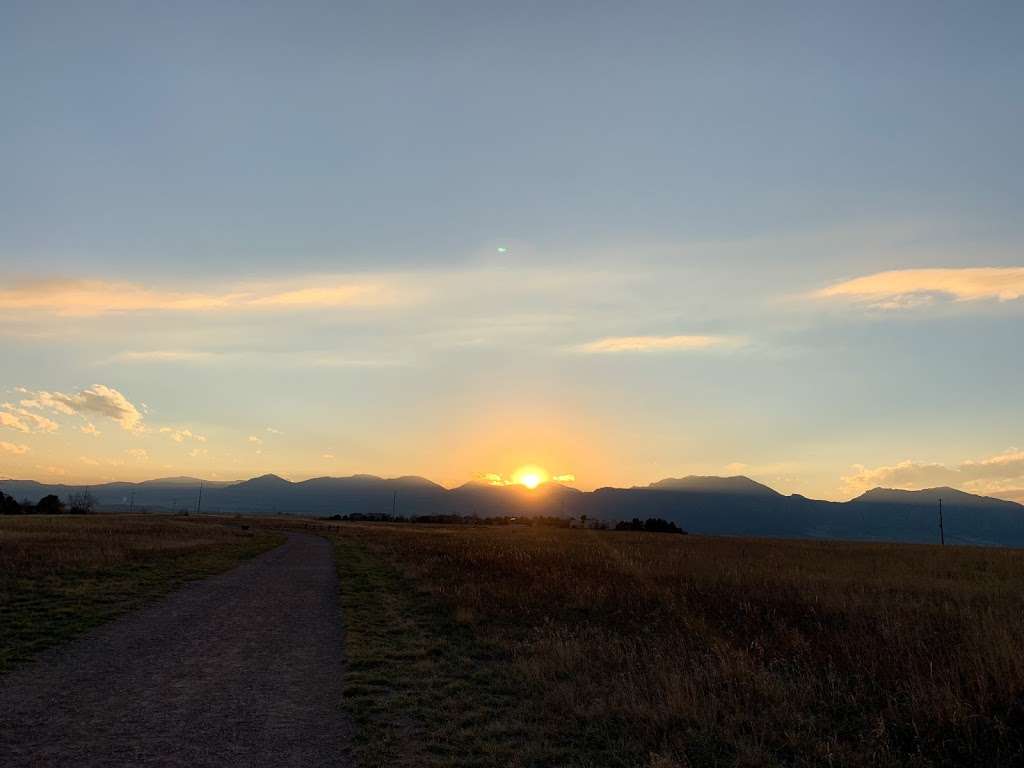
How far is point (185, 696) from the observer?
898cm

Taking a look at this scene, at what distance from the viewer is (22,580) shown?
778 inches

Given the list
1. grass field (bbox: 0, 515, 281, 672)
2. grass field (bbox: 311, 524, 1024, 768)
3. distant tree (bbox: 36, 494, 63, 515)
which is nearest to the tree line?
distant tree (bbox: 36, 494, 63, 515)

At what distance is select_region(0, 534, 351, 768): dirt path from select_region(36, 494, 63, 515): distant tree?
439 ft

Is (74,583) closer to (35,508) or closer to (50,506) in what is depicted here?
(35,508)

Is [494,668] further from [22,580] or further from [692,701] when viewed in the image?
[22,580]

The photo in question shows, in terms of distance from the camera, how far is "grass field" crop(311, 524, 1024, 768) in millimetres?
7238

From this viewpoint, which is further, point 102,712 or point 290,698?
point 290,698

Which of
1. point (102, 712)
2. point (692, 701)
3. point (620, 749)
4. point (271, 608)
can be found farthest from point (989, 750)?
point (271, 608)

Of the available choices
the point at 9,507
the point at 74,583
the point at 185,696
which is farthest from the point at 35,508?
the point at 185,696

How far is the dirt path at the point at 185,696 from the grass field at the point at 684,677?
645mm

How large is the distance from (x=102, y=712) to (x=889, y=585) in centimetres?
2240

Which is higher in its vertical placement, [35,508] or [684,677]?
[684,677]

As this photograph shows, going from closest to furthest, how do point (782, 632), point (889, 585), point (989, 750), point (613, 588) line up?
point (989, 750), point (782, 632), point (613, 588), point (889, 585)

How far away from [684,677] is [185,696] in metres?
6.96
